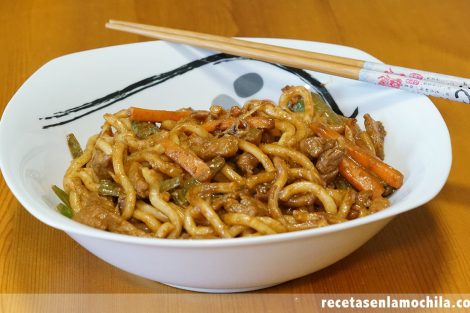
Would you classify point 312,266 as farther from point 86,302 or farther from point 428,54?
point 428,54

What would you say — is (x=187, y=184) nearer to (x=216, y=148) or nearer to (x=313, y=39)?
(x=216, y=148)

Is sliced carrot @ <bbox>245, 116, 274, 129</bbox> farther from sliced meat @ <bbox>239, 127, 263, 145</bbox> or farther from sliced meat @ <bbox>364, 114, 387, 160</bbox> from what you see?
sliced meat @ <bbox>364, 114, 387, 160</bbox>

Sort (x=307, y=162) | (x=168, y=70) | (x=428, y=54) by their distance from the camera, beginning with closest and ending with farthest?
(x=307, y=162), (x=168, y=70), (x=428, y=54)

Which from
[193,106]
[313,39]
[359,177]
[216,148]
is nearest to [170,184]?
[216,148]

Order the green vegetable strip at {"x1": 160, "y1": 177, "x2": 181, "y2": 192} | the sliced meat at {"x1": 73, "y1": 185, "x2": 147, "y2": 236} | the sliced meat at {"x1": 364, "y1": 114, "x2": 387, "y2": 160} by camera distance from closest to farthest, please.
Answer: the sliced meat at {"x1": 73, "y1": 185, "x2": 147, "y2": 236} < the green vegetable strip at {"x1": 160, "y1": 177, "x2": 181, "y2": 192} < the sliced meat at {"x1": 364, "y1": 114, "x2": 387, "y2": 160}

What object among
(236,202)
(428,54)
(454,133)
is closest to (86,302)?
(236,202)

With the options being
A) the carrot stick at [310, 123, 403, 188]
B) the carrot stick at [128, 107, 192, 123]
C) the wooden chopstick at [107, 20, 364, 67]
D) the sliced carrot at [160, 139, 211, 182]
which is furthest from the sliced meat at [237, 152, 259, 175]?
the wooden chopstick at [107, 20, 364, 67]
